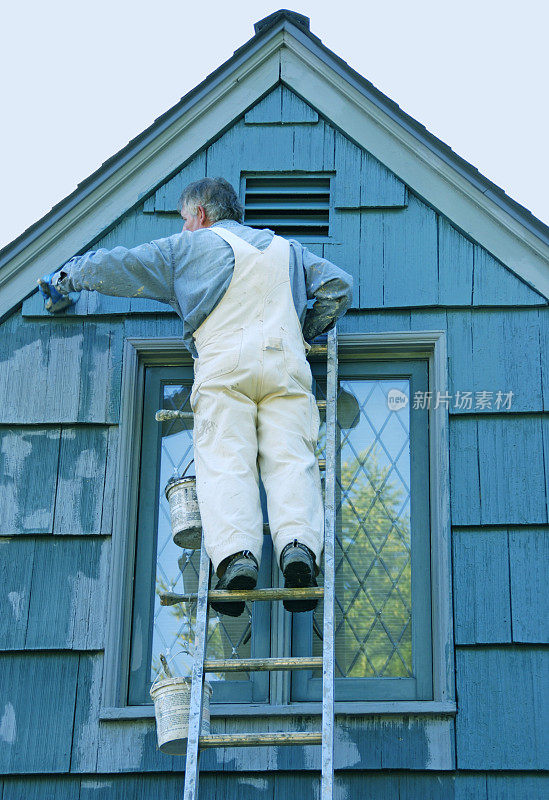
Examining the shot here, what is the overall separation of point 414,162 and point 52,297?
64.3 inches

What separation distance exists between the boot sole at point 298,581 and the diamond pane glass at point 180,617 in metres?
0.60

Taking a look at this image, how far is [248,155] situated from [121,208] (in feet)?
1.97

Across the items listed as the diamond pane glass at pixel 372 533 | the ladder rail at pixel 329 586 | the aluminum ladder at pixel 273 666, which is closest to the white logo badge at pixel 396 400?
the diamond pane glass at pixel 372 533

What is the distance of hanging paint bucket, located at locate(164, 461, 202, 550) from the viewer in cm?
437

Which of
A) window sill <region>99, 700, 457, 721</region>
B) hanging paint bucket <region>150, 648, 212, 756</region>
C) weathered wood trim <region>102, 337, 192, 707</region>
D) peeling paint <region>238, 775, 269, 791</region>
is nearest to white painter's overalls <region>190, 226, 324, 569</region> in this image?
hanging paint bucket <region>150, 648, 212, 756</region>

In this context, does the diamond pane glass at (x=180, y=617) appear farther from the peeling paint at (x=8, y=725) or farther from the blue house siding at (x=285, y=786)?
the peeling paint at (x=8, y=725)

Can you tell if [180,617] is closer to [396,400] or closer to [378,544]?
[378,544]

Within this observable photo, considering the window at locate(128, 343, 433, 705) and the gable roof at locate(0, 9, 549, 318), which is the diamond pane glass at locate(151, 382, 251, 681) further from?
the gable roof at locate(0, 9, 549, 318)

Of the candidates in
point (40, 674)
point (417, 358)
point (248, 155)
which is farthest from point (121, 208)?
point (40, 674)

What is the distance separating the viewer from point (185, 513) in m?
4.38

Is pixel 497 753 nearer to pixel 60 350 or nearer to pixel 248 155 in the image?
pixel 60 350

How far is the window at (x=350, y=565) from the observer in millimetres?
4531

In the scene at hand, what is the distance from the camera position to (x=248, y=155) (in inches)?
209

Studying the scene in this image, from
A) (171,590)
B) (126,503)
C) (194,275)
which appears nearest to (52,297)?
(194,275)
